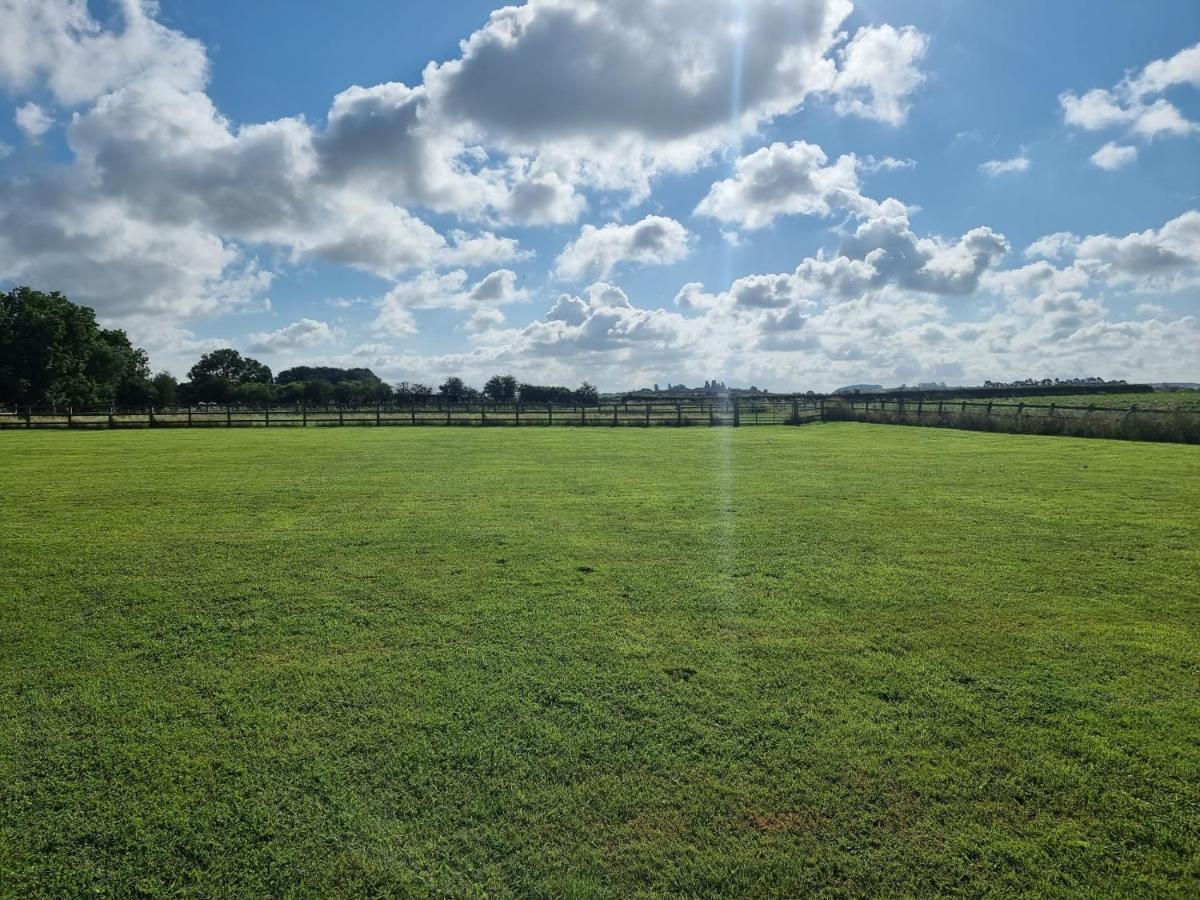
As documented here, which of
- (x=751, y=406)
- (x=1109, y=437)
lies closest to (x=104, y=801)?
(x=1109, y=437)

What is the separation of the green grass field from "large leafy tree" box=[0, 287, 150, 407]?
66521 mm

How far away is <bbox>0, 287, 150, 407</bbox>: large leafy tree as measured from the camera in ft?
189

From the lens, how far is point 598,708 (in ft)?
12.4

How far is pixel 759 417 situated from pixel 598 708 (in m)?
41.2

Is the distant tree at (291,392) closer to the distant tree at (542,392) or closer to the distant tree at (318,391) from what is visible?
the distant tree at (318,391)

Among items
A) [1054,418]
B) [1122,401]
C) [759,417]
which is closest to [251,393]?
[759,417]

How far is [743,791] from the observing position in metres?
3.03

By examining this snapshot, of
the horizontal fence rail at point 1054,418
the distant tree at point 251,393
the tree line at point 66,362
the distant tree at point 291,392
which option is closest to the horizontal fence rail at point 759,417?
→ the horizontal fence rail at point 1054,418

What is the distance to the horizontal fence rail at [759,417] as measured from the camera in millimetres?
24359

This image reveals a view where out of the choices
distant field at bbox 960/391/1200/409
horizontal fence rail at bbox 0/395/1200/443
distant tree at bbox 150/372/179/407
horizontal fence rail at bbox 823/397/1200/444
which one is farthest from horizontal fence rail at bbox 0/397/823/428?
distant tree at bbox 150/372/179/407

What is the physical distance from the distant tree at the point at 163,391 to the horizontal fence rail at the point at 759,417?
181 feet

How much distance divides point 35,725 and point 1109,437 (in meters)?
30.9

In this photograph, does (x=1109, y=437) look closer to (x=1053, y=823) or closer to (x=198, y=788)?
(x=1053, y=823)

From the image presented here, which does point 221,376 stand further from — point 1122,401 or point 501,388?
point 1122,401
